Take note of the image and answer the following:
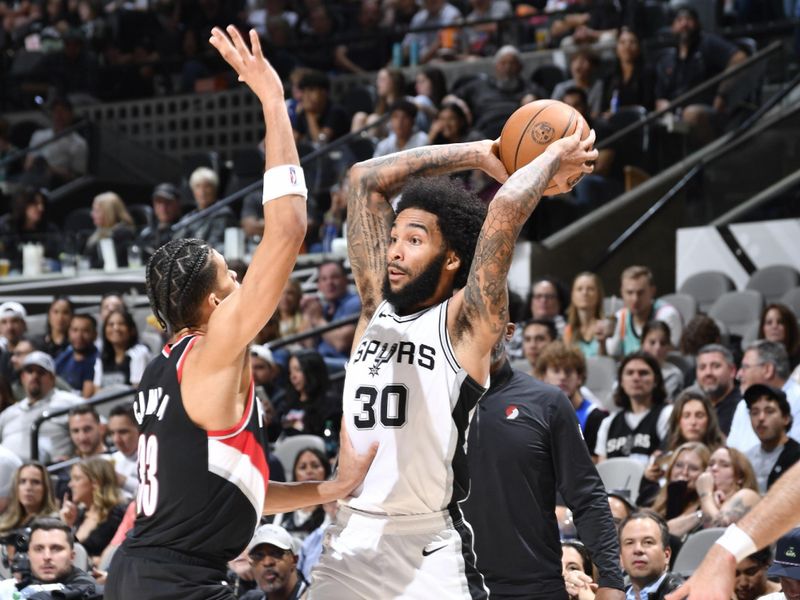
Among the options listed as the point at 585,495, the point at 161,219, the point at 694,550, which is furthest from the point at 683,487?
the point at 161,219

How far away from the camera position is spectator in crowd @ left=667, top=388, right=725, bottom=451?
8.27m

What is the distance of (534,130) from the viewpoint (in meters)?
5.18

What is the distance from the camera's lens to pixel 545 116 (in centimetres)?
527

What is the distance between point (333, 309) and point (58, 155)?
6.46 metres

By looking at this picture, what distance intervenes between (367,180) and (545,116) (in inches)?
27.8

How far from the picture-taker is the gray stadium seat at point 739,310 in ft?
35.7

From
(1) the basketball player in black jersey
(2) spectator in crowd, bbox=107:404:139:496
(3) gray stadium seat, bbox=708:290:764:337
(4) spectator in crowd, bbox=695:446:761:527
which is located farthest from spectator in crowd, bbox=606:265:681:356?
(1) the basketball player in black jersey

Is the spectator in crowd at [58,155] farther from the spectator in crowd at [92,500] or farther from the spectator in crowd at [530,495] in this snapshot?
the spectator in crowd at [530,495]

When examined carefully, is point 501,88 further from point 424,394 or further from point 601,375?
point 424,394

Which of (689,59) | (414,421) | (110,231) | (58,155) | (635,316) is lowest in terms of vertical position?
(635,316)

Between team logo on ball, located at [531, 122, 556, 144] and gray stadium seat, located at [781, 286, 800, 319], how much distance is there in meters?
5.97

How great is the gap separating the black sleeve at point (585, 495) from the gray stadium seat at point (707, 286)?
6472 millimetres

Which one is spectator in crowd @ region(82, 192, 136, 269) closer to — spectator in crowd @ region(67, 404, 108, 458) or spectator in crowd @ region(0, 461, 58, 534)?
spectator in crowd @ region(67, 404, 108, 458)

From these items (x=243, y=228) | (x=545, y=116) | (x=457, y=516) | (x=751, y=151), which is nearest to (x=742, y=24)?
(x=751, y=151)
